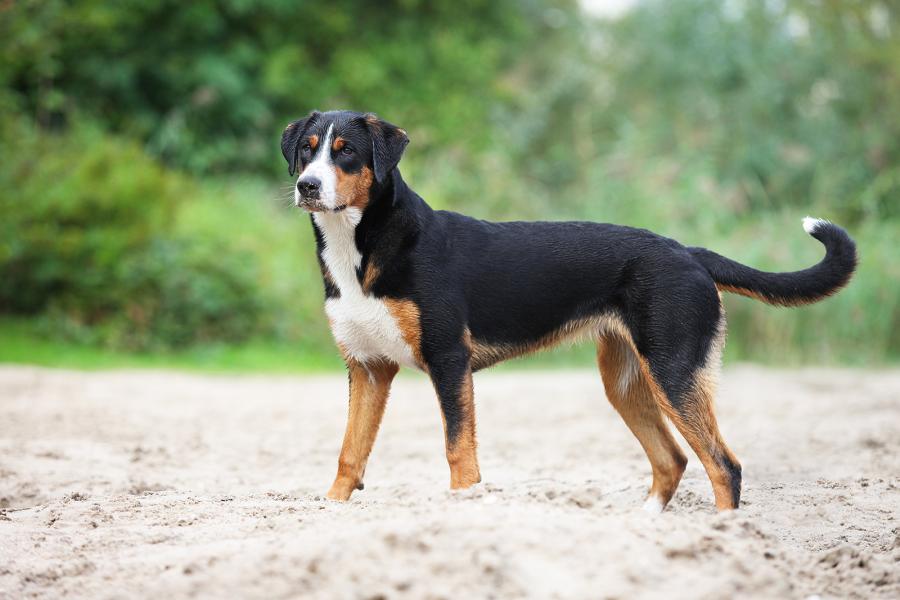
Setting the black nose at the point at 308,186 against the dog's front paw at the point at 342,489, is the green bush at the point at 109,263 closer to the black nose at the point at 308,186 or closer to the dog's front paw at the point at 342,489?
the dog's front paw at the point at 342,489

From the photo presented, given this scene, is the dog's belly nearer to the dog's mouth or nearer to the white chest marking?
the white chest marking

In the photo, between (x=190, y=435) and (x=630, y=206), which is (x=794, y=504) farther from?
(x=630, y=206)

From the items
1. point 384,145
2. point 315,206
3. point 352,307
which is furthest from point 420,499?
point 384,145

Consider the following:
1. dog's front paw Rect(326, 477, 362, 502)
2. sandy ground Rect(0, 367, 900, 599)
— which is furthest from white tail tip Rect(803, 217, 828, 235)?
dog's front paw Rect(326, 477, 362, 502)

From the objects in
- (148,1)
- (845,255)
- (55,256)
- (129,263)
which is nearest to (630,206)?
(129,263)

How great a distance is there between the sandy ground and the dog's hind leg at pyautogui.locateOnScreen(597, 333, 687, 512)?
184 mm

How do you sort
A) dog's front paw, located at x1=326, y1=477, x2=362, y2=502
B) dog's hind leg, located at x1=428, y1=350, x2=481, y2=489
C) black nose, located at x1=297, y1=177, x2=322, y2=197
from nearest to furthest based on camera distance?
black nose, located at x1=297, y1=177, x2=322, y2=197 → dog's hind leg, located at x1=428, y1=350, x2=481, y2=489 → dog's front paw, located at x1=326, y1=477, x2=362, y2=502

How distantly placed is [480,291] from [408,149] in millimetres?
16371

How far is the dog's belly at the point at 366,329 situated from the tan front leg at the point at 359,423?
0.19m

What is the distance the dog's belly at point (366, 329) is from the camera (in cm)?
495

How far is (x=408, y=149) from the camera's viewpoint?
→ 21.2 meters

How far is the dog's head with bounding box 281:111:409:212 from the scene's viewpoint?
481 centimetres

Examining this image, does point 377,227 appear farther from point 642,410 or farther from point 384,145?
point 642,410

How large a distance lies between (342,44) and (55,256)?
43.3 feet
